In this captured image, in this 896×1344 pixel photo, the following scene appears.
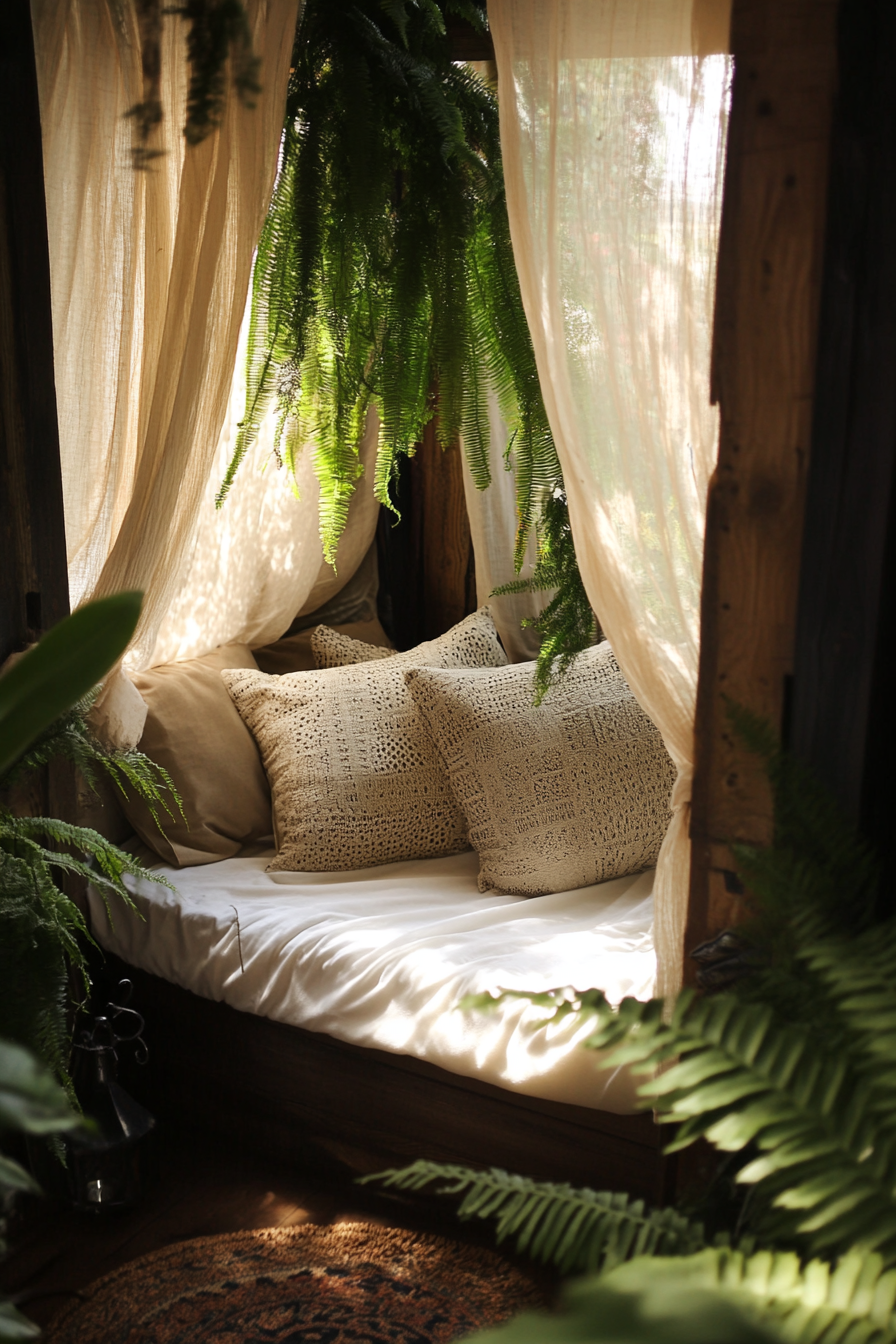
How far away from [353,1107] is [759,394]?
1304 mm

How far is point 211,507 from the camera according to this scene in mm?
2289

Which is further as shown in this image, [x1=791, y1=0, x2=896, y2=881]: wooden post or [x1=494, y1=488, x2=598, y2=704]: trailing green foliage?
[x1=494, y1=488, x2=598, y2=704]: trailing green foliage

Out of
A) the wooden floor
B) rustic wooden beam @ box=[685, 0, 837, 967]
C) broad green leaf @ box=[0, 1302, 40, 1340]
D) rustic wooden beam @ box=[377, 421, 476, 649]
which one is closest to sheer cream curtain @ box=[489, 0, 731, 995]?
rustic wooden beam @ box=[685, 0, 837, 967]

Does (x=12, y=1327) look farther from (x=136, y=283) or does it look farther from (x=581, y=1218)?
(x=136, y=283)

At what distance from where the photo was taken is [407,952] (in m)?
1.73

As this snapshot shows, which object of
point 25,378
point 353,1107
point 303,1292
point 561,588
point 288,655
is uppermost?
point 25,378

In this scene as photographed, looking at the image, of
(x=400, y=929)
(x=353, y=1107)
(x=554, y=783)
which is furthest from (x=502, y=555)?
(x=353, y=1107)

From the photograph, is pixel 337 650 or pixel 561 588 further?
pixel 337 650

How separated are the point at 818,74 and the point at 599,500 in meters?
0.51

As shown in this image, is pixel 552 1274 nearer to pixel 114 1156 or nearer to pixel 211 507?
pixel 114 1156

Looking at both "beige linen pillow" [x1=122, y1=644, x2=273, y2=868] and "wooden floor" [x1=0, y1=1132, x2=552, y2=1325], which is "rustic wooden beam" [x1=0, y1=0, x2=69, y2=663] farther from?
"wooden floor" [x1=0, y1=1132, x2=552, y2=1325]

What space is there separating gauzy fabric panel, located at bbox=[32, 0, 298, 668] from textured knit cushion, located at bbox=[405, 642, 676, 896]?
2.07 feet

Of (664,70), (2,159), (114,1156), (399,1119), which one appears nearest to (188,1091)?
(114,1156)

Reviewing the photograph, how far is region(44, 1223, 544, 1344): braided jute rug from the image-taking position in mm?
1532
